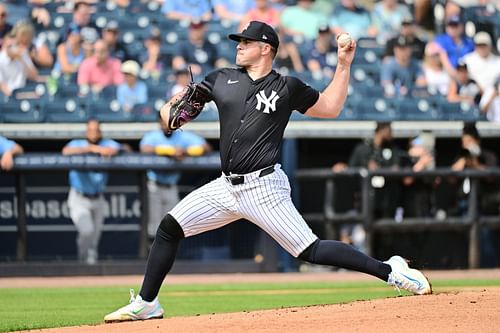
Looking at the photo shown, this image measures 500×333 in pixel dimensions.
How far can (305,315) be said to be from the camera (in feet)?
18.9

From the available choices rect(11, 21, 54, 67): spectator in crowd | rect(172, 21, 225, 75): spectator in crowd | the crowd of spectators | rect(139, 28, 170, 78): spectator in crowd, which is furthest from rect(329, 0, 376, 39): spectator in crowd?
rect(11, 21, 54, 67): spectator in crowd

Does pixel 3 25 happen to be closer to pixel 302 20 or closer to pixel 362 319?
pixel 302 20

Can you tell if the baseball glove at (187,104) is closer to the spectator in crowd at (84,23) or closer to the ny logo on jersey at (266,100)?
the ny logo on jersey at (266,100)

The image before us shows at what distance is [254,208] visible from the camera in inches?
230

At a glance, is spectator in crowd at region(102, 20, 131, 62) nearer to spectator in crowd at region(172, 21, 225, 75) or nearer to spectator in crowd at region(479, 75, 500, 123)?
spectator in crowd at region(172, 21, 225, 75)

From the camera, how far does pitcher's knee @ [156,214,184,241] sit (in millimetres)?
5980

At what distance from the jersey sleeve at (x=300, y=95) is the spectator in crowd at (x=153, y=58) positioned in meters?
7.79

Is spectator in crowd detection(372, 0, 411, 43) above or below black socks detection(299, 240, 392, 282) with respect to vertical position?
above

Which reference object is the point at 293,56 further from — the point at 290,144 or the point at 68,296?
Result: the point at 68,296

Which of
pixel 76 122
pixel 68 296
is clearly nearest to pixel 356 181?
pixel 76 122

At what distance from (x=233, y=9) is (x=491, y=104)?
12.8ft

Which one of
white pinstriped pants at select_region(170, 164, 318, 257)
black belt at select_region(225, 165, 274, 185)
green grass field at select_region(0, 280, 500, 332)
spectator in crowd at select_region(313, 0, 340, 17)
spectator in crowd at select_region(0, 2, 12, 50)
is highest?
spectator in crowd at select_region(313, 0, 340, 17)

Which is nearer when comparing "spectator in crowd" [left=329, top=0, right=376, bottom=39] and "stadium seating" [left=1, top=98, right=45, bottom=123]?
"stadium seating" [left=1, top=98, right=45, bottom=123]

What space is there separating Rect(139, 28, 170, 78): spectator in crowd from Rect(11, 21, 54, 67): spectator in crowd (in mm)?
1241
